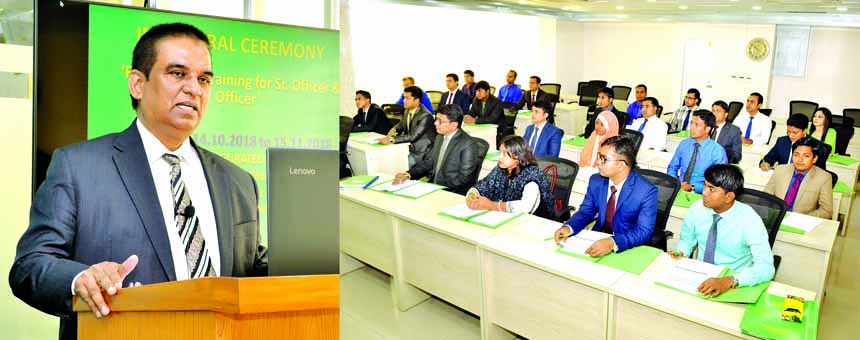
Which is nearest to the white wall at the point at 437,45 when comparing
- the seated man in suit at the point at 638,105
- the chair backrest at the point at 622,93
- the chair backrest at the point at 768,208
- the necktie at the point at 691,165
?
the chair backrest at the point at 622,93

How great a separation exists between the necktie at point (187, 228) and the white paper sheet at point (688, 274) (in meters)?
2.02

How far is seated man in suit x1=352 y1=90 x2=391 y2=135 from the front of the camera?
737cm

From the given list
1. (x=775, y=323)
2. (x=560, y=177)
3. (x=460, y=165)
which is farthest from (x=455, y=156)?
(x=775, y=323)

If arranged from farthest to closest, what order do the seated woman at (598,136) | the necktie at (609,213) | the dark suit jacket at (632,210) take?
the seated woman at (598,136)
the necktie at (609,213)
the dark suit jacket at (632,210)

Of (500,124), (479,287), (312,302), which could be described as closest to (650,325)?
(479,287)

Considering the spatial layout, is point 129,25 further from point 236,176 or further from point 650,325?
point 650,325

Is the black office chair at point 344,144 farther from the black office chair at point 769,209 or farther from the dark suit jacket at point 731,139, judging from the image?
the dark suit jacket at point 731,139

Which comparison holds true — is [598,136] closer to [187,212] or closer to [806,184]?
[806,184]

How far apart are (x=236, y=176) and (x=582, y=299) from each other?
187 cm

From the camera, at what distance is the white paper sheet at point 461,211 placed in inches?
147

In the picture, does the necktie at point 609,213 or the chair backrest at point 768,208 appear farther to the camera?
the necktie at point 609,213

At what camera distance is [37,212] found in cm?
156

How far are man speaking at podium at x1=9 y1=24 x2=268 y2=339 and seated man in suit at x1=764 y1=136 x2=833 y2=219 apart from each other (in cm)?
420

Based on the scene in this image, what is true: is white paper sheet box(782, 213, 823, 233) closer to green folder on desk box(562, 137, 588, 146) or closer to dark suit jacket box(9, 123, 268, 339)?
green folder on desk box(562, 137, 588, 146)
